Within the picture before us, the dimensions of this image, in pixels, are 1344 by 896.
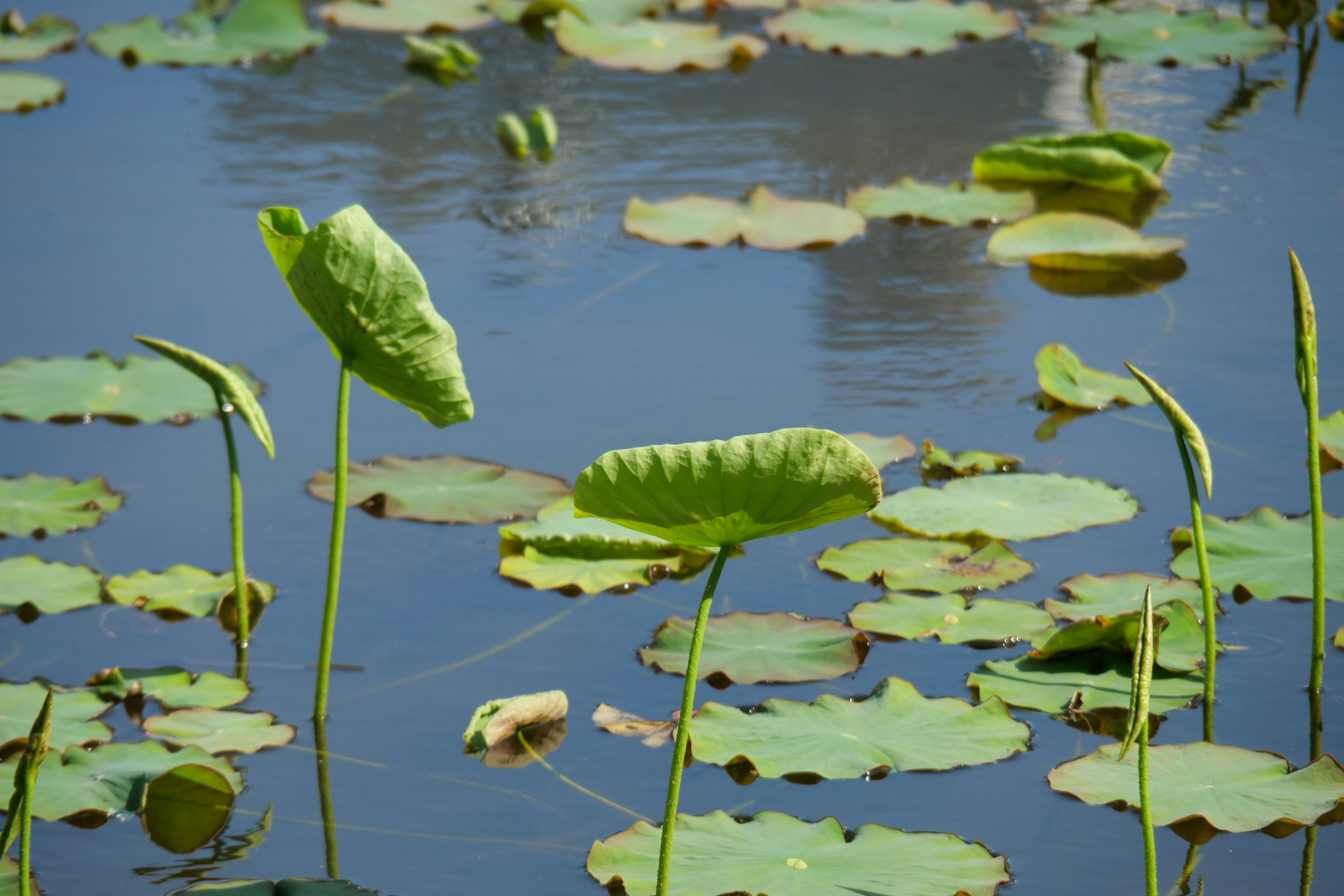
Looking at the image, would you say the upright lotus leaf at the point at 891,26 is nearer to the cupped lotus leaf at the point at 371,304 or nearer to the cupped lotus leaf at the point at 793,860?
the cupped lotus leaf at the point at 371,304

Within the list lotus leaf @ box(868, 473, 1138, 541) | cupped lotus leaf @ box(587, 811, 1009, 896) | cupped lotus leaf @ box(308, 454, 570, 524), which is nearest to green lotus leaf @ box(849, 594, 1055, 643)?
lotus leaf @ box(868, 473, 1138, 541)

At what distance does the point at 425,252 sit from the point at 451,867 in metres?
1.89

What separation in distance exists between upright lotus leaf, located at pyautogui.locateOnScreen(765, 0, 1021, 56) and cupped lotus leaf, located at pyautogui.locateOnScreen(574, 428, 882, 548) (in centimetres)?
313

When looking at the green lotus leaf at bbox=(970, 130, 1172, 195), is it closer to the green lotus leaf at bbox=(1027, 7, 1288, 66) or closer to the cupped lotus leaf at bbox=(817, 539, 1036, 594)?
the green lotus leaf at bbox=(1027, 7, 1288, 66)

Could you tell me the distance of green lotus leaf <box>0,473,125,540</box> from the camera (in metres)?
2.00

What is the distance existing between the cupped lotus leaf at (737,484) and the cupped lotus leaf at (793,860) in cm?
35

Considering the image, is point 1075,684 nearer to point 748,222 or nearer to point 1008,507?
point 1008,507

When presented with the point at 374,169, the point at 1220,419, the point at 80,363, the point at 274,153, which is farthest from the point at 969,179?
the point at 80,363

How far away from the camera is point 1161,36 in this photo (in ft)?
13.5

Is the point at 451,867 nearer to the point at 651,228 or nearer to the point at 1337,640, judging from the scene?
the point at 1337,640

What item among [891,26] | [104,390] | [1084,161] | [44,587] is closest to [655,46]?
[891,26]

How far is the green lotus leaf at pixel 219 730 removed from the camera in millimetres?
1541

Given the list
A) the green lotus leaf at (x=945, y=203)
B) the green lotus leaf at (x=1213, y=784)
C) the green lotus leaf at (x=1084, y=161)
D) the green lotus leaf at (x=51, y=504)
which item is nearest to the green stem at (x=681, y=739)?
the green lotus leaf at (x=1213, y=784)

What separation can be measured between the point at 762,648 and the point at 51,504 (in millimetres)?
1165
